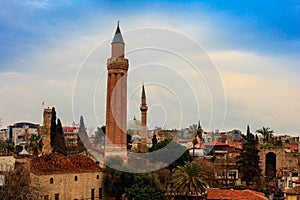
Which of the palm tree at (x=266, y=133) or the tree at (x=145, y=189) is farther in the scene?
the palm tree at (x=266, y=133)

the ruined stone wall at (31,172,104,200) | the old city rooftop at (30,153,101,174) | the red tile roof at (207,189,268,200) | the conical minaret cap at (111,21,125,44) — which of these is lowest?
the red tile roof at (207,189,268,200)

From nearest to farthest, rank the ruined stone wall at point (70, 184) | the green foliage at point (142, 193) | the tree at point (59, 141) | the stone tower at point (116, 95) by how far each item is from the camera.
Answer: the ruined stone wall at point (70, 184), the green foliage at point (142, 193), the stone tower at point (116, 95), the tree at point (59, 141)

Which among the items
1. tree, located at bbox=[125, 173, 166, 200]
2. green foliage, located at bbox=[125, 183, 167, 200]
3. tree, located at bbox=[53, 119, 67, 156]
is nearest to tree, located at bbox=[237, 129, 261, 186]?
tree, located at bbox=[125, 173, 166, 200]

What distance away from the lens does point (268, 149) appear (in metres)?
50.8

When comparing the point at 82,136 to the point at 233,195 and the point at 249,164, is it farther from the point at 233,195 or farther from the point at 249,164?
the point at 233,195

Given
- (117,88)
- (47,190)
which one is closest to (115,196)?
(47,190)

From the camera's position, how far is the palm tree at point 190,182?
97.6 ft

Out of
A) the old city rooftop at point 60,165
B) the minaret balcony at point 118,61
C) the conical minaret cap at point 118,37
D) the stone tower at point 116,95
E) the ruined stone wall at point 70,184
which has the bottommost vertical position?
the ruined stone wall at point 70,184

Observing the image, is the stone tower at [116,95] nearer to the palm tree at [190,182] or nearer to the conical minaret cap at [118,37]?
the conical minaret cap at [118,37]

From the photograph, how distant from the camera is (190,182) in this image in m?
29.9

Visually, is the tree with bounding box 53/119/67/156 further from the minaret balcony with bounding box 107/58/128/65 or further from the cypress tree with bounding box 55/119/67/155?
the minaret balcony with bounding box 107/58/128/65

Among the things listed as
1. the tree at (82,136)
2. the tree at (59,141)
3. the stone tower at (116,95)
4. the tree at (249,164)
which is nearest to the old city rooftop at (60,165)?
the stone tower at (116,95)

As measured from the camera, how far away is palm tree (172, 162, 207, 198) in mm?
29734

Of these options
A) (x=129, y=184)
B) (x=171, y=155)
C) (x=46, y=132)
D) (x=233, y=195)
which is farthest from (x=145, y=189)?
(x=46, y=132)
